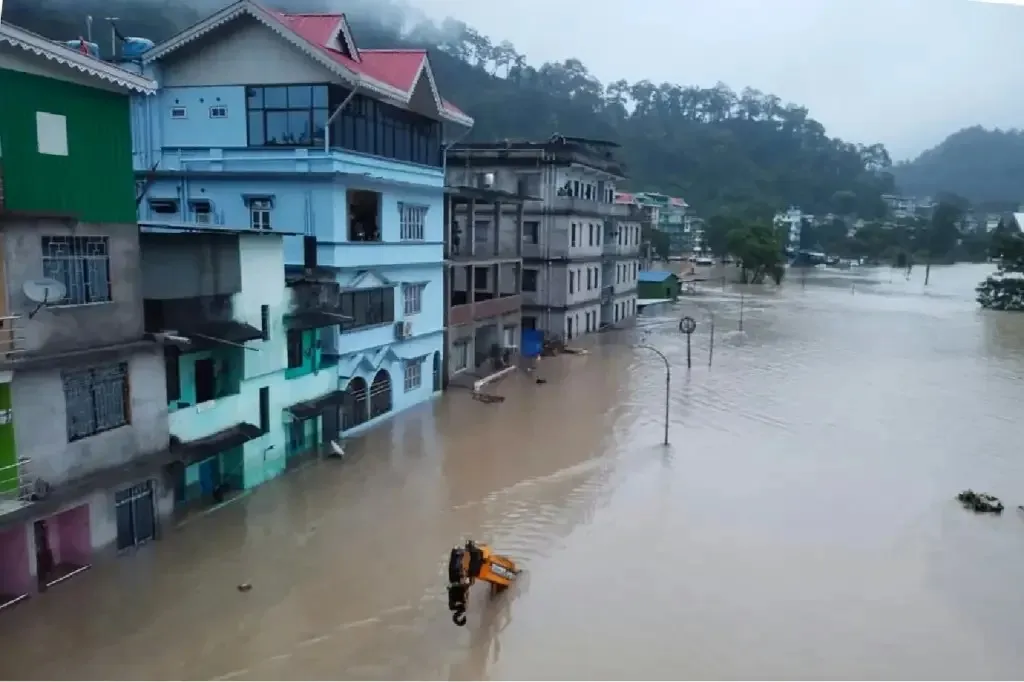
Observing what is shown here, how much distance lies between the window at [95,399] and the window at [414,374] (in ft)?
31.2

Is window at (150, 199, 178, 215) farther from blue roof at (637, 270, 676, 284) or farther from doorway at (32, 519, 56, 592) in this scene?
blue roof at (637, 270, 676, 284)

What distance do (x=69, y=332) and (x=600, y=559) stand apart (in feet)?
25.8

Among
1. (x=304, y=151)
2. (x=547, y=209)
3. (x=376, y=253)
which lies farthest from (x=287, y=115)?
(x=547, y=209)

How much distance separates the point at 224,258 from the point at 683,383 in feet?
51.6

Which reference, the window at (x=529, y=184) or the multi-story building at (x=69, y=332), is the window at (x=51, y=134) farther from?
the window at (x=529, y=184)

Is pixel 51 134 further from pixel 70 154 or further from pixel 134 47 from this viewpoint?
pixel 134 47

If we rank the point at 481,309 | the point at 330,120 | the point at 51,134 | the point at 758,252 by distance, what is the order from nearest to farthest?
the point at 51,134 → the point at 330,120 → the point at 481,309 → the point at 758,252

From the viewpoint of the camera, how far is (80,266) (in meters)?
10.1

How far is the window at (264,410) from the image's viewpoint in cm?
1418

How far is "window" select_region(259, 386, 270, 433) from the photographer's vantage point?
14180 mm

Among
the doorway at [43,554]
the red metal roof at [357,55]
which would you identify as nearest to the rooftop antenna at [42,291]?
the doorway at [43,554]

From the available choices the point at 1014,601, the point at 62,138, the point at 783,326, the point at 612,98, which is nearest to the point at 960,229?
the point at 612,98

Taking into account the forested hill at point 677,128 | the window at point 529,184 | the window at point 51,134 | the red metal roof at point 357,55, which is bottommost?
the window at point 51,134

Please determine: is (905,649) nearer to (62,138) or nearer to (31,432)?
(31,432)
